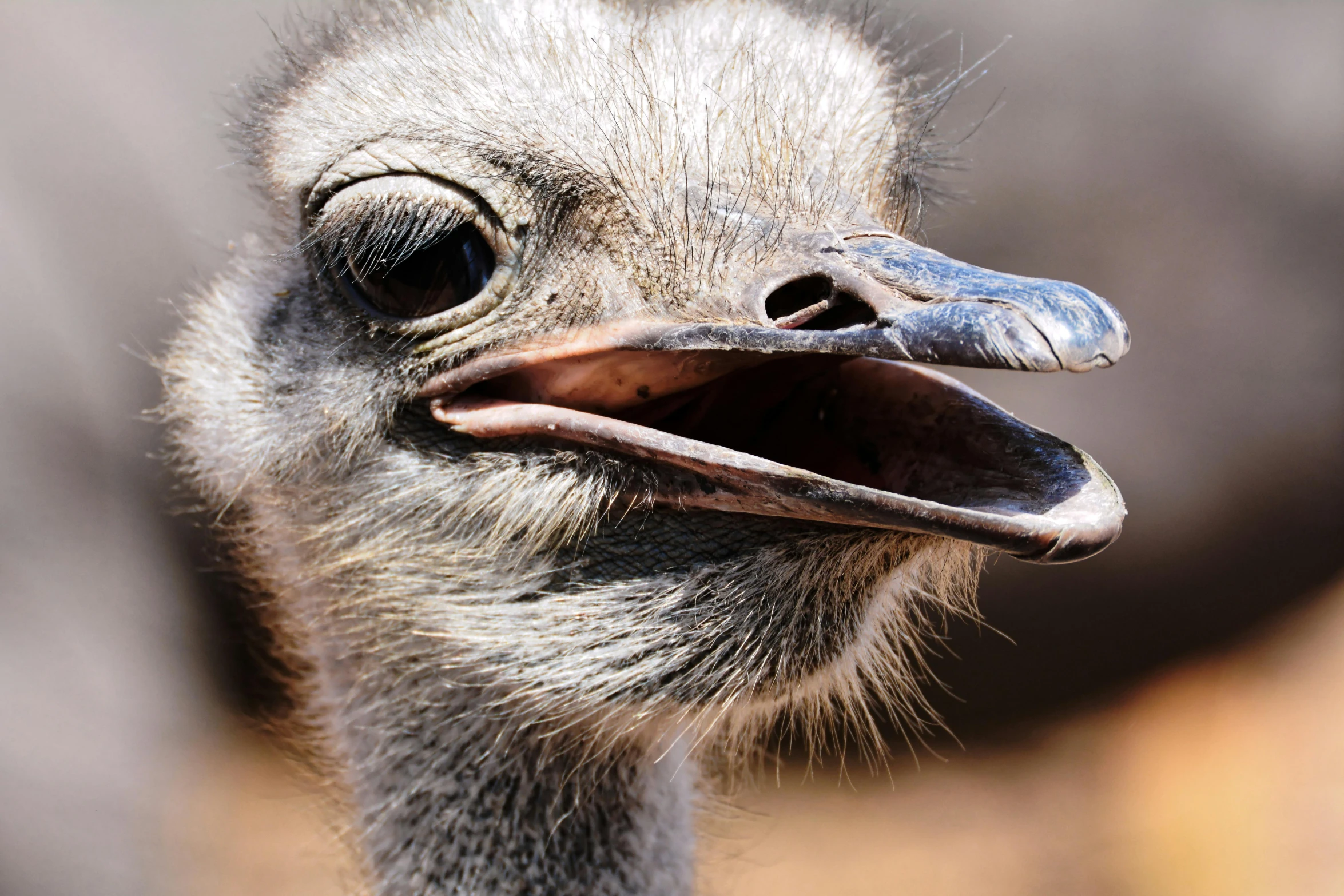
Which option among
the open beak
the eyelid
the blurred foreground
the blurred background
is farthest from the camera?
the blurred foreground

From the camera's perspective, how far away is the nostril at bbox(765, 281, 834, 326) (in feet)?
3.55

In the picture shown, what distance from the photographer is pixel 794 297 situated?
1.10 m

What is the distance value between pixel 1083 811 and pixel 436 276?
300 cm

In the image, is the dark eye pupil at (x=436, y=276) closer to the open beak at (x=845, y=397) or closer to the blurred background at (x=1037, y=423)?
the open beak at (x=845, y=397)

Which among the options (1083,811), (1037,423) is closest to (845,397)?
(1037,423)

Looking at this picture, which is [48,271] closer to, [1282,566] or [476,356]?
[476,356]

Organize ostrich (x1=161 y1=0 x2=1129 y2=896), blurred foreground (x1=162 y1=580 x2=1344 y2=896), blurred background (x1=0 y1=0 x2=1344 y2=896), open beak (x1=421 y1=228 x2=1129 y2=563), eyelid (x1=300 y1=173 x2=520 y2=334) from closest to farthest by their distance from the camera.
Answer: open beak (x1=421 y1=228 x2=1129 y2=563), ostrich (x1=161 y1=0 x2=1129 y2=896), eyelid (x1=300 y1=173 x2=520 y2=334), blurred background (x1=0 y1=0 x2=1344 y2=896), blurred foreground (x1=162 y1=580 x2=1344 y2=896)

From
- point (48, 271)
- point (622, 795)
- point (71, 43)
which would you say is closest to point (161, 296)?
point (48, 271)

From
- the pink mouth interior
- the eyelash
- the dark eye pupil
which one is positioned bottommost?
the pink mouth interior

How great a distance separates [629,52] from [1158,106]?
205 centimetres

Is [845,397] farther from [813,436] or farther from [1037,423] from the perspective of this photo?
[1037,423]

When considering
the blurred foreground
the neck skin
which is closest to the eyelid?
the neck skin

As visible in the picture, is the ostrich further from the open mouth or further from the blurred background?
the blurred background

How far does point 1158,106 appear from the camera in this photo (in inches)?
112
